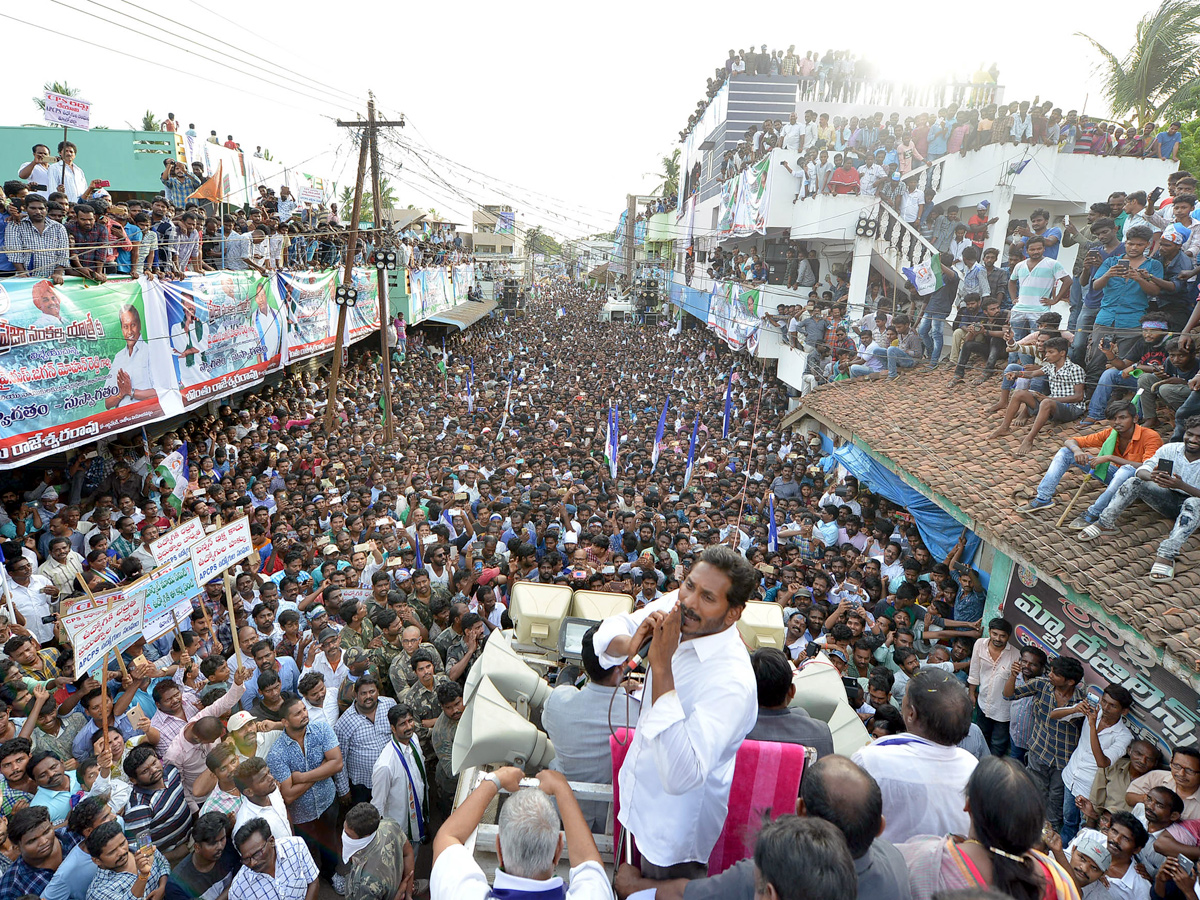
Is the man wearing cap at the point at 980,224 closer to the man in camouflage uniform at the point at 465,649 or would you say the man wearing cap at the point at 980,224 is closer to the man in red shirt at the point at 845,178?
the man in red shirt at the point at 845,178

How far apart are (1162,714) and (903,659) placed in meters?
1.61

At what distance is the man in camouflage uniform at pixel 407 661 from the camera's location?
4.77 meters

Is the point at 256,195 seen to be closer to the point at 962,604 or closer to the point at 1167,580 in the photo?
the point at 962,604

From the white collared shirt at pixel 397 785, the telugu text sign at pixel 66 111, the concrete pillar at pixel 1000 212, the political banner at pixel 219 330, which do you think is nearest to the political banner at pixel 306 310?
the political banner at pixel 219 330

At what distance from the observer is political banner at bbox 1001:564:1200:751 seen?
15.3 feet

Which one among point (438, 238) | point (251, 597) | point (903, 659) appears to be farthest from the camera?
point (438, 238)

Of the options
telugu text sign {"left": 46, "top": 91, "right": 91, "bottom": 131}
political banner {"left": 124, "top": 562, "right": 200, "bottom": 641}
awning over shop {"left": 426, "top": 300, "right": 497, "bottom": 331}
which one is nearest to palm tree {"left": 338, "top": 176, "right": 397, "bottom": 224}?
awning over shop {"left": 426, "top": 300, "right": 497, "bottom": 331}

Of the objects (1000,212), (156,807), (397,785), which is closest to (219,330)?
(156,807)

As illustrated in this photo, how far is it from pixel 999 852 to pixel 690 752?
0.96 metres

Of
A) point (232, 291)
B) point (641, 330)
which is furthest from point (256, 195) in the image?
point (641, 330)

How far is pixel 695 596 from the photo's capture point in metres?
2.12

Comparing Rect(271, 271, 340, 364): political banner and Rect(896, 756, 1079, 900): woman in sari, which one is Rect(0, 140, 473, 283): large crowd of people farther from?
Rect(896, 756, 1079, 900): woman in sari

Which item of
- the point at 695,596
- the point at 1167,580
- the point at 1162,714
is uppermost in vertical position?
the point at 695,596

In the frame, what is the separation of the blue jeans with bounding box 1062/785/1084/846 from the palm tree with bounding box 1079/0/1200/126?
2088cm
